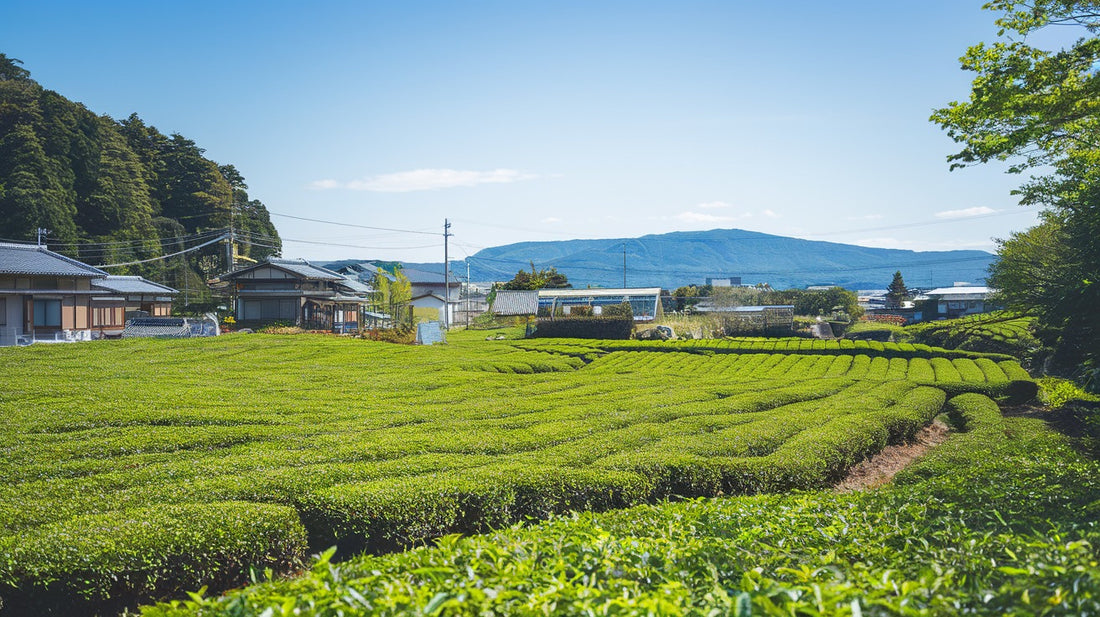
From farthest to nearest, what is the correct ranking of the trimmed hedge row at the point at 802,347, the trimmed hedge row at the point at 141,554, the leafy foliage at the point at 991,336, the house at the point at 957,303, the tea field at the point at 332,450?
the house at the point at 957,303 → the leafy foliage at the point at 991,336 → the trimmed hedge row at the point at 802,347 → the tea field at the point at 332,450 → the trimmed hedge row at the point at 141,554

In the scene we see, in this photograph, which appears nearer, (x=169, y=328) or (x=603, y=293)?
(x=169, y=328)

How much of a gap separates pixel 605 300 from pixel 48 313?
114 ft

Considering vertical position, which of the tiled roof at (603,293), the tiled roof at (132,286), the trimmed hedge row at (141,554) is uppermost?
the tiled roof at (132,286)

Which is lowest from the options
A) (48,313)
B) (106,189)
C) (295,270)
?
(48,313)

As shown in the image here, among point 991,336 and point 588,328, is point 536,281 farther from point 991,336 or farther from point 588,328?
point 991,336

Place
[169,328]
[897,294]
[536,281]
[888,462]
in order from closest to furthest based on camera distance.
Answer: [888,462] < [169,328] < [536,281] < [897,294]

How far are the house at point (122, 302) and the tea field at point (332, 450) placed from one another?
1735 cm

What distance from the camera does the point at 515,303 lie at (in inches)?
2397

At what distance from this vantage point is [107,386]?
47.4 feet

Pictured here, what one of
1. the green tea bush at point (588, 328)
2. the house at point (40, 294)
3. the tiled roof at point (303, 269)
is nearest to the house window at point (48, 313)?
the house at point (40, 294)

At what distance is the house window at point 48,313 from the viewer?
3062 centimetres

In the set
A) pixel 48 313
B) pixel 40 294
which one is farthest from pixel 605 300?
pixel 40 294

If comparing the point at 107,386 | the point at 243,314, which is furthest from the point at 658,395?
the point at 243,314

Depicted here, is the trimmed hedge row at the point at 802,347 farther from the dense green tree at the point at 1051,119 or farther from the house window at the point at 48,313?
the house window at the point at 48,313
